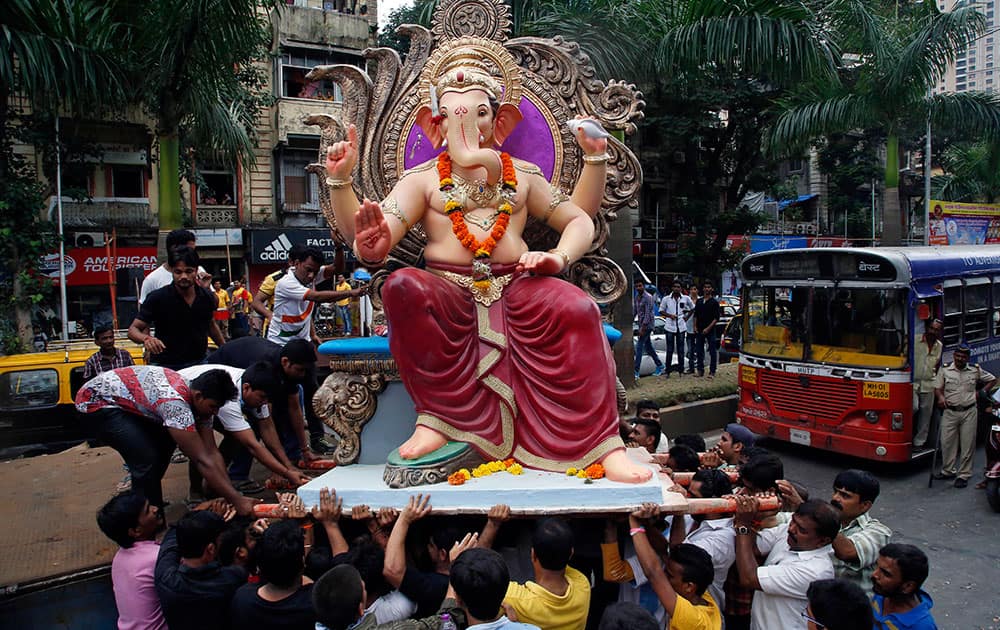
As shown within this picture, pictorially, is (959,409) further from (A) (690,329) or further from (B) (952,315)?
(A) (690,329)

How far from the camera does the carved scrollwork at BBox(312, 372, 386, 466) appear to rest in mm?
4277

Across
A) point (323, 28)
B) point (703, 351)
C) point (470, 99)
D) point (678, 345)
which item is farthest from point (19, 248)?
point (323, 28)

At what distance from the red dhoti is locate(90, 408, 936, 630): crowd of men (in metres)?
0.47

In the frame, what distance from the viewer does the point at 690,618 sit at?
302cm

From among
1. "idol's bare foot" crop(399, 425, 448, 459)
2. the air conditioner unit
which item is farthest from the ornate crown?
the air conditioner unit

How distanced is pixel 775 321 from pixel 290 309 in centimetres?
564

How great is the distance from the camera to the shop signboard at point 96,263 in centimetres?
1811

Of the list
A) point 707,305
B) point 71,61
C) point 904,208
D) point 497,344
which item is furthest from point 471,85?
point 904,208

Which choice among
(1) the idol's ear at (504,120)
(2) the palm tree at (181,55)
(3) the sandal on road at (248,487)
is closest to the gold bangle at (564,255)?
(1) the idol's ear at (504,120)

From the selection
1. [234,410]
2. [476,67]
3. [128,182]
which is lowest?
[234,410]

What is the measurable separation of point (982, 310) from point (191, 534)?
935 centimetres

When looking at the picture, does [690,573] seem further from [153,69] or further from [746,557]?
[153,69]

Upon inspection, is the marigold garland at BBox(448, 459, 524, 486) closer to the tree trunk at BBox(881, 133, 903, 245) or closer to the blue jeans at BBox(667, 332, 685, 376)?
the blue jeans at BBox(667, 332, 685, 376)

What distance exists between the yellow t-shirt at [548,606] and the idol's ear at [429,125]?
263cm
